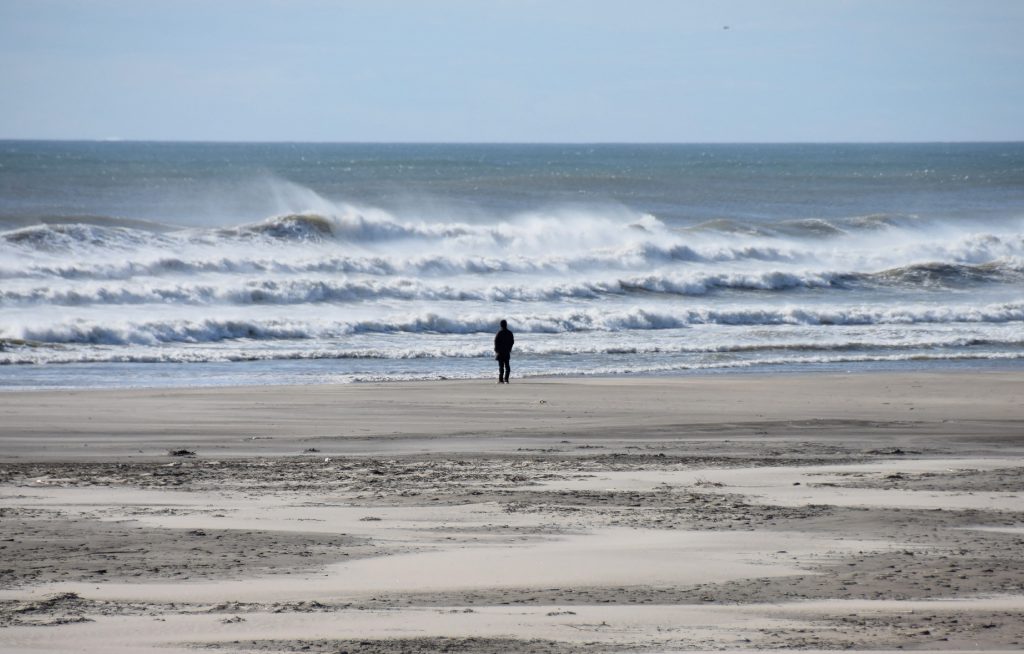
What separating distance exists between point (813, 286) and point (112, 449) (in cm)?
2548

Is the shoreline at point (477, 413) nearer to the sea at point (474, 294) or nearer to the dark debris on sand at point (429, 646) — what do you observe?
the sea at point (474, 294)

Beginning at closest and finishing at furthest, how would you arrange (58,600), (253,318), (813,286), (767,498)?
(58,600) → (767,498) → (253,318) → (813,286)

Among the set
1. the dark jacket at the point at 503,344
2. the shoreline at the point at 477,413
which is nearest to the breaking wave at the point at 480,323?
the shoreline at the point at 477,413

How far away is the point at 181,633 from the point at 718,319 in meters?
22.3

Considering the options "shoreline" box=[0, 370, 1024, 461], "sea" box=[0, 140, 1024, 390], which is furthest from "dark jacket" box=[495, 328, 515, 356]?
"sea" box=[0, 140, 1024, 390]

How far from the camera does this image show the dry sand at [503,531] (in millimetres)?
6137

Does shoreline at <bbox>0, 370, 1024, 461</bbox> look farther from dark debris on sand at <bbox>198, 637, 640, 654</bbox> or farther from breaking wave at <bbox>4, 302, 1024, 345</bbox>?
dark debris on sand at <bbox>198, 637, 640, 654</bbox>

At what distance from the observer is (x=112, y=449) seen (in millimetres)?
11977

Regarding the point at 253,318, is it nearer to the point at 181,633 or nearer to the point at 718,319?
the point at 718,319

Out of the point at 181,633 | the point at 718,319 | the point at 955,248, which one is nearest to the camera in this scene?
the point at 181,633

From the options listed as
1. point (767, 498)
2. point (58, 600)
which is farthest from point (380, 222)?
point (58, 600)

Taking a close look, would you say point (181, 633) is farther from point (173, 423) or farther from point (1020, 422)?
point (1020, 422)

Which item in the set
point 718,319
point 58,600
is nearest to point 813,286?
point 718,319

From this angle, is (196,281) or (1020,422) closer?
(1020,422)
